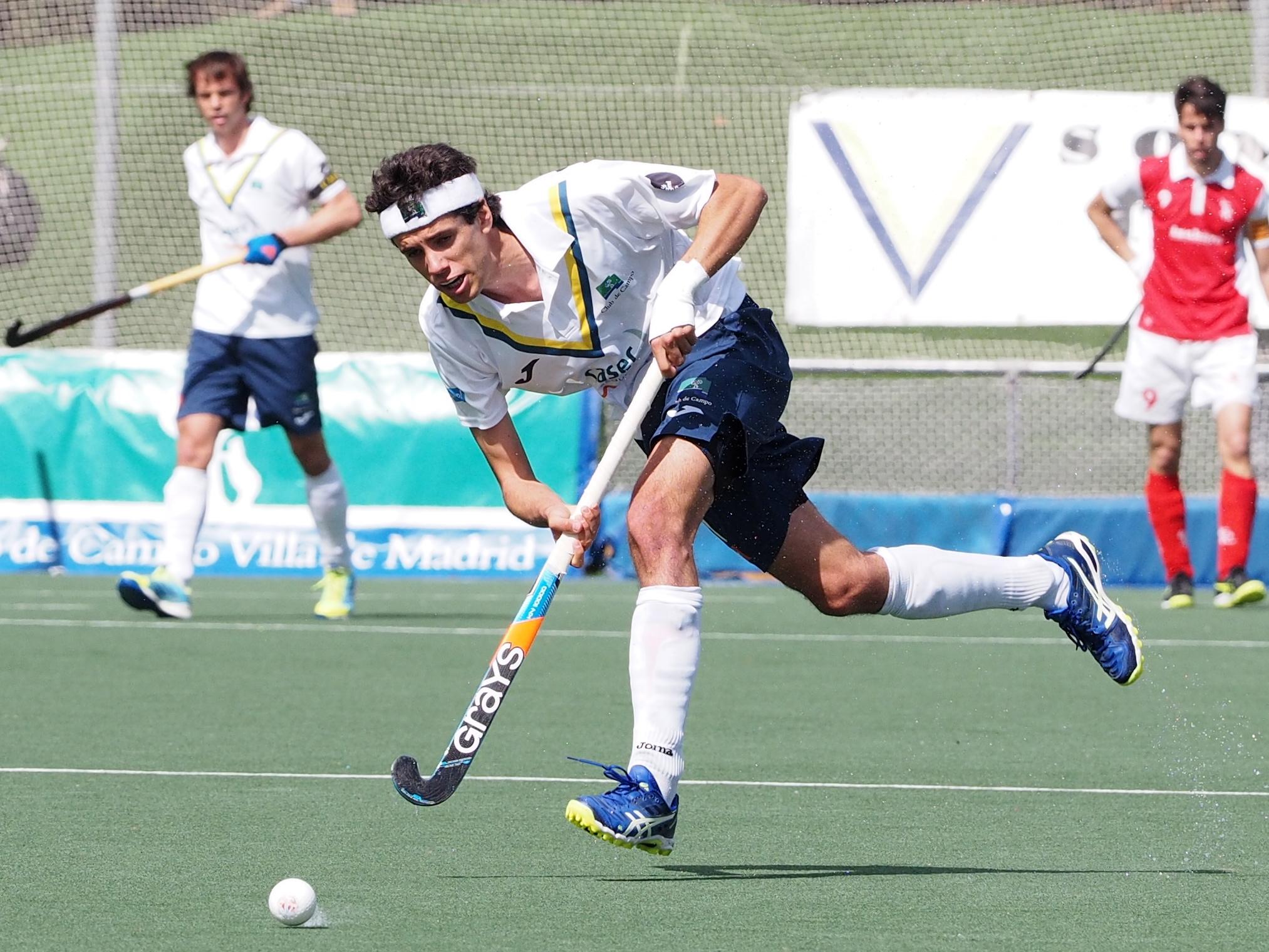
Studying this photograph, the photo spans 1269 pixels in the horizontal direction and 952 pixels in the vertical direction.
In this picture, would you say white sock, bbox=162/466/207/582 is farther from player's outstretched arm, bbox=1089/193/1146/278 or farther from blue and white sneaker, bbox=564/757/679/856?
blue and white sneaker, bbox=564/757/679/856

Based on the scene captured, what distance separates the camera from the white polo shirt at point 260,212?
724 centimetres

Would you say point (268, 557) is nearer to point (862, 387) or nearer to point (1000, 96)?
point (862, 387)

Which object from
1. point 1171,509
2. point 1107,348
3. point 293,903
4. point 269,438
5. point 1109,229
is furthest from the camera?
point 1107,348

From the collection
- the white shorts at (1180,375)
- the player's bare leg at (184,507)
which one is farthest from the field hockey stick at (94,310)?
the white shorts at (1180,375)

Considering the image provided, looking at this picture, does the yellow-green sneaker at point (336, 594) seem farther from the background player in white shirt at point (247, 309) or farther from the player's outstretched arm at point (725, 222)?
the player's outstretched arm at point (725, 222)

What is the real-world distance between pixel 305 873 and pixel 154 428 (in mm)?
6129

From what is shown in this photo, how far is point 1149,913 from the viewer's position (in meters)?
3.12

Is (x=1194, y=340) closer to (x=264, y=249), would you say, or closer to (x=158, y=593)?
(x=264, y=249)

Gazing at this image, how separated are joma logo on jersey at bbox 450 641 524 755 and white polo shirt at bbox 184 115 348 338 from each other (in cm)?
382

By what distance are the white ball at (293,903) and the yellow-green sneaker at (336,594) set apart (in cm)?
457

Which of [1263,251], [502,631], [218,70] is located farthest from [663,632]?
[1263,251]

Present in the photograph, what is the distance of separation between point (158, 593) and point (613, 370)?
3579mm

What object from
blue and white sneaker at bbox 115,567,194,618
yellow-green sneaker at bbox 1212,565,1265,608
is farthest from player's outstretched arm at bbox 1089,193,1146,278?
blue and white sneaker at bbox 115,567,194,618

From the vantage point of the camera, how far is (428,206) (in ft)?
11.7
